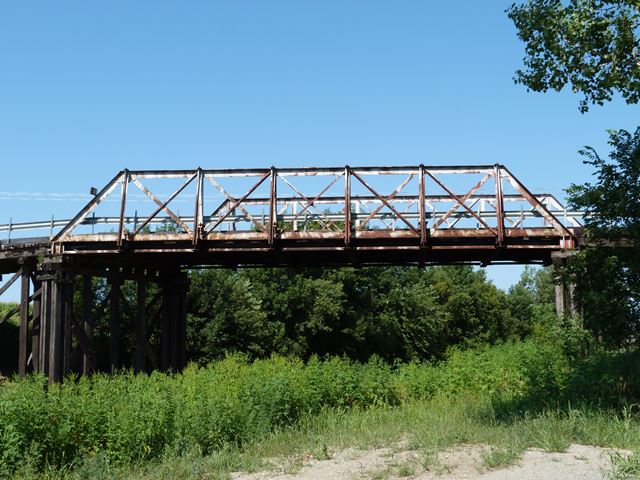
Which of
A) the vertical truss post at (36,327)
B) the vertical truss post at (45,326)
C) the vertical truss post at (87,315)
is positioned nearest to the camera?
the vertical truss post at (45,326)

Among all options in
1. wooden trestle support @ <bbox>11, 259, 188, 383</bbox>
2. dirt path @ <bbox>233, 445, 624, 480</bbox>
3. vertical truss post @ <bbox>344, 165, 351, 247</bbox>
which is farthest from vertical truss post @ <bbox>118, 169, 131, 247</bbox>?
dirt path @ <bbox>233, 445, 624, 480</bbox>

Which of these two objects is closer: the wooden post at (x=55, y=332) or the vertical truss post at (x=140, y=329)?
the wooden post at (x=55, y=332)

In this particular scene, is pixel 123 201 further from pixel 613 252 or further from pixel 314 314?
pixel 314 314

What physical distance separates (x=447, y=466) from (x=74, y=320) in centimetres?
1458

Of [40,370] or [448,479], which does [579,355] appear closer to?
[448,479]

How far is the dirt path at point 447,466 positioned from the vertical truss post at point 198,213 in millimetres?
9776

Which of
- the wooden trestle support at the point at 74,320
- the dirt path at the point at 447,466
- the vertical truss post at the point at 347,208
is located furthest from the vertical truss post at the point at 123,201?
the dirt path at the point at 447,466

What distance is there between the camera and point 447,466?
32.8ft

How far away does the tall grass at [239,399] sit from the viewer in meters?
11.8

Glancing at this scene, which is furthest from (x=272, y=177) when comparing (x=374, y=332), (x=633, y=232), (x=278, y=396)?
(x=374, y=332)

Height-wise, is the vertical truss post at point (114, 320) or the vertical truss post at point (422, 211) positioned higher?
the vertical truss post at point (422, 211)

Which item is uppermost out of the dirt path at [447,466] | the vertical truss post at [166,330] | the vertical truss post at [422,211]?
the vertical truss post at [422,211]

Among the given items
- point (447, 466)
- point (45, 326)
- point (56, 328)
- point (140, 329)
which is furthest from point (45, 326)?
point (447, 466)

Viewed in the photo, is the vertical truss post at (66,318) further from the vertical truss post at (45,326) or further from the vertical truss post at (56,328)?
the vertical truss post at (45,326)
